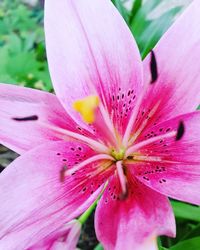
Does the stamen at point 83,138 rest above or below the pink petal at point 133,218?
above

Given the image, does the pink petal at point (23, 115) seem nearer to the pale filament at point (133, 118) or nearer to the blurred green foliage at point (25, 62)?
the pale filament at point (133, 118)

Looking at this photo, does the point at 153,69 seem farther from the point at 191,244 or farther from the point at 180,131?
the point at 191,244

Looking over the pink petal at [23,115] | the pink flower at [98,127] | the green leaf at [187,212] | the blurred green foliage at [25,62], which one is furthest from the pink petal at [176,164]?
the blurred green foliage at [25,62]

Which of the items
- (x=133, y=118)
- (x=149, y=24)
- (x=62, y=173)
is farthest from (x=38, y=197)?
(x=149, y=24)

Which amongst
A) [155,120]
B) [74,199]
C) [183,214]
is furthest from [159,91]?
[183,214]

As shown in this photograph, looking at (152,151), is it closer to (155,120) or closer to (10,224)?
(155,120)

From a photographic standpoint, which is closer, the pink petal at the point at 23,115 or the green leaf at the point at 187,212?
the pink petal at the point at 23,115
